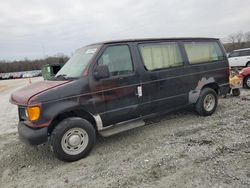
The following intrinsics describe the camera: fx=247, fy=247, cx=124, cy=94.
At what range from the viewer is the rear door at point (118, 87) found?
4867mm

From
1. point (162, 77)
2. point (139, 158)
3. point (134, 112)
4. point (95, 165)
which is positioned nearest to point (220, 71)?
point (162, 77)

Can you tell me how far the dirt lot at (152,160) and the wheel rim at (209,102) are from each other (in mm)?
577

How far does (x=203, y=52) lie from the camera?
6.65 meters

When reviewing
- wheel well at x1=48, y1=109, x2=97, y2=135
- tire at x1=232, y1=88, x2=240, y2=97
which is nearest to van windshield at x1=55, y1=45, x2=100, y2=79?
wheel well at x1=48, y1=109, x2=97, y2=135

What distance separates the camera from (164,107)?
5793 mm

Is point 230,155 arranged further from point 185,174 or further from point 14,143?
point 14,143

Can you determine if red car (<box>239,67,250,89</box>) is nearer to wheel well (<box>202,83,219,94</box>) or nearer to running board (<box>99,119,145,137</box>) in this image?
wheel well (<box>202,83,219,94</box>)

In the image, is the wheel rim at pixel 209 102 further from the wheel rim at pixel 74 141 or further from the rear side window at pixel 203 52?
the wheel rim at pixel 74 141

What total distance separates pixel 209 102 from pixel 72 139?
4.03m

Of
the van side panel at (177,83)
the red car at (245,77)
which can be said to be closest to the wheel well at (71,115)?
the van side panel at (177,83)

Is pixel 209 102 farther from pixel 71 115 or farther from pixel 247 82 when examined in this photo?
pixel 247 82

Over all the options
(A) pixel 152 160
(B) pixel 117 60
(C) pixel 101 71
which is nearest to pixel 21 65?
(B) pixel 117 60

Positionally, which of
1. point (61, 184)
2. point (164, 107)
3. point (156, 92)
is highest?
point (156, 92)

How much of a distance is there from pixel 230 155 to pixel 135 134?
2.14 m
